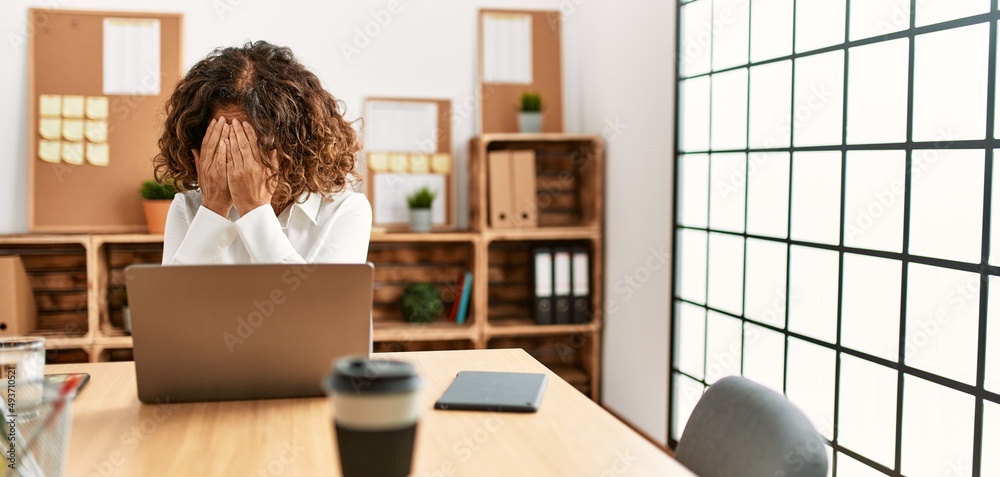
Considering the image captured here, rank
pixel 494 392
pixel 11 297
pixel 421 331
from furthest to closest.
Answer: pixel 421 331 < pixel 11 297 < pixel 494 392

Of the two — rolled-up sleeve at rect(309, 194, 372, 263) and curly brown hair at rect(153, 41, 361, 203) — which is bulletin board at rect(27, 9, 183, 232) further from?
rolled-up sleeve at rect(309, 194, 372, 263)

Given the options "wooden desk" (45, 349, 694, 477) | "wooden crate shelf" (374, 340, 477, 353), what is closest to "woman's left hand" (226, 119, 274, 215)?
Result: "wooden desk" (45, 349, 694, 477)

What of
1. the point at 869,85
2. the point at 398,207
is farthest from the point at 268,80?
the point at 398,207

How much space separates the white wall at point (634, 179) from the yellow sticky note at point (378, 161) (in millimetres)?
1025

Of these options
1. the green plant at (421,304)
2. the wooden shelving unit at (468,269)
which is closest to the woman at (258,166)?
the wooden shelving unit at (468,269)

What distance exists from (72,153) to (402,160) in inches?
57.6

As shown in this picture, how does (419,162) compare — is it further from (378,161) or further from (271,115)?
(271,115)

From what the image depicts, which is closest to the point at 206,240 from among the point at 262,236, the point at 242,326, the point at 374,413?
the point at 262,236

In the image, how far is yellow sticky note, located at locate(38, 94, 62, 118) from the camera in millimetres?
3662

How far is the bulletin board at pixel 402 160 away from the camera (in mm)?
3988

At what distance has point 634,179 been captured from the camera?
369 cm

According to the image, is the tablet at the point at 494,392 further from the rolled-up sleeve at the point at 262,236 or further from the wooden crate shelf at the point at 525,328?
the wooden crate shelf at the point at 525,328

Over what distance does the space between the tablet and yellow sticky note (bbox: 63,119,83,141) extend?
9.33 feet

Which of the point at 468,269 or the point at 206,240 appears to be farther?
the point at 468,269
